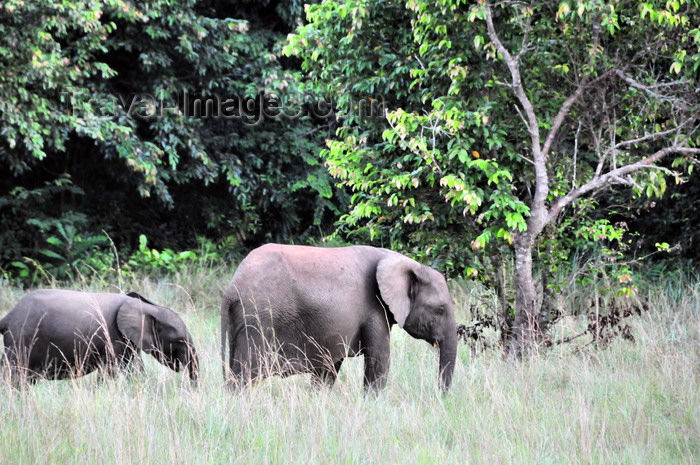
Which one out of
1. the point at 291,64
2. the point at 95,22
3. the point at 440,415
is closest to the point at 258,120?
the point at 291,64

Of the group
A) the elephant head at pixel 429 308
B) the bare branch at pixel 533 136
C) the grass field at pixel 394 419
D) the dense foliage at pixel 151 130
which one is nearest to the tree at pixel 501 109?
the bare branch at pixel 533 136

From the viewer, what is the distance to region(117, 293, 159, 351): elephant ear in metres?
8.14

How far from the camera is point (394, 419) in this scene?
6.35 meters

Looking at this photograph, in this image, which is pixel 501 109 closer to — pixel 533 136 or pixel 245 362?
pixel 533 136

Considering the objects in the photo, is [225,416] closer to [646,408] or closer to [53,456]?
[53,456]

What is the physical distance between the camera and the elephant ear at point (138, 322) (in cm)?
814

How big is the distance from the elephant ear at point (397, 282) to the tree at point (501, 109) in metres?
1.19

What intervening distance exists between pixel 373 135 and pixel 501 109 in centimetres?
145

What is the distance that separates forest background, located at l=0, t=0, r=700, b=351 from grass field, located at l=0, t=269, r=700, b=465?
151 cm

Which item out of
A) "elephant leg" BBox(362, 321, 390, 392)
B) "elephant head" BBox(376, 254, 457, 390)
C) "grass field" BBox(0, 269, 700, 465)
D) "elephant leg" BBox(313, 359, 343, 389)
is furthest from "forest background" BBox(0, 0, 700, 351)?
"elephant leg" BBox(313, 359, 343, 389)

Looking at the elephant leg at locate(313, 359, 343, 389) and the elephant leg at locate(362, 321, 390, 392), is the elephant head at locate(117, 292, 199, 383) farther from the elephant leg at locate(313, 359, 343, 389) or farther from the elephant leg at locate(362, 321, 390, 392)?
the elephant leg at locate(362, 321, 390, 392)

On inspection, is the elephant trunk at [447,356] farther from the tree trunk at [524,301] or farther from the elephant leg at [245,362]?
the elephant leg at [245,362]

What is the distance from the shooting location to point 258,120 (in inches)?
631

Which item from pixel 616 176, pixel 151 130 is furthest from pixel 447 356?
pixel 151 130
